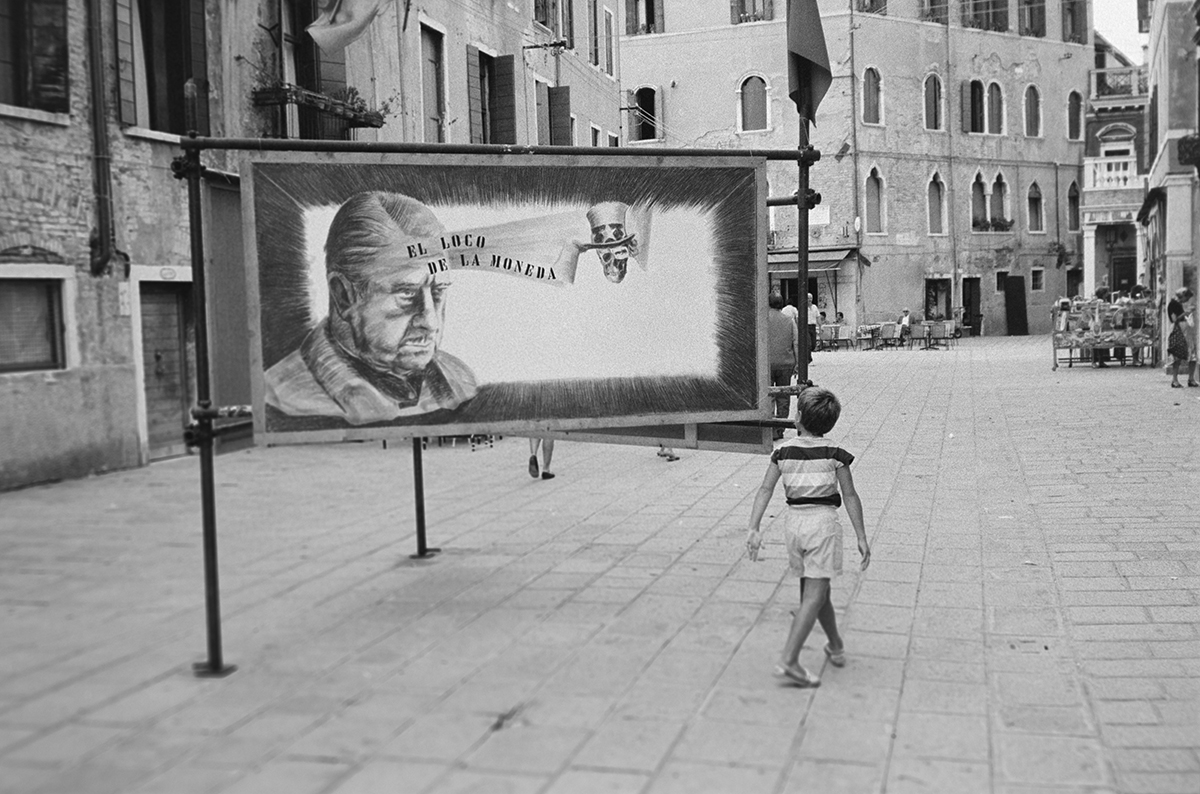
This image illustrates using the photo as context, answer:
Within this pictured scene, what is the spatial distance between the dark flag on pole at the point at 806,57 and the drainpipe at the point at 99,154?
8.67 m

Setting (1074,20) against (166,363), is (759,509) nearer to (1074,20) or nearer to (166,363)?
(166,363)

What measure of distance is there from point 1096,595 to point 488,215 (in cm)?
385

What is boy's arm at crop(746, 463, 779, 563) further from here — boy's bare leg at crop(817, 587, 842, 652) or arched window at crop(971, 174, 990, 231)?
arched window at crop(971, 174, 990, 231)

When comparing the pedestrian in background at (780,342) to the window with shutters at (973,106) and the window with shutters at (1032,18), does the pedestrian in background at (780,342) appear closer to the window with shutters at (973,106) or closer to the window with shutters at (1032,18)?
the window with shutters at (973,106)

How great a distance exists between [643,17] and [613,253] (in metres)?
43.4

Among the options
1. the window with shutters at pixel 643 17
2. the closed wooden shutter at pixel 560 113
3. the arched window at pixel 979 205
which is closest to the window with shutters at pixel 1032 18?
the arched window at pixel 979 205

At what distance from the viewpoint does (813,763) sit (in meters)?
4.43

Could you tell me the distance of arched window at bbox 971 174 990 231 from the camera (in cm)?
4831

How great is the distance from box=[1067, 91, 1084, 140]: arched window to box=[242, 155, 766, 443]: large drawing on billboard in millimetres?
49162

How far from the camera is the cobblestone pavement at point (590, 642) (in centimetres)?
440

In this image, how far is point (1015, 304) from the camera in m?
49.4

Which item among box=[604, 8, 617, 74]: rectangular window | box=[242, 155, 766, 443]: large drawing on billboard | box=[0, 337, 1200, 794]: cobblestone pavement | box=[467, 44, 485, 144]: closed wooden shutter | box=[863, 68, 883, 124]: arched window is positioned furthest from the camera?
box=[863, 68, 883, 124]: arched window

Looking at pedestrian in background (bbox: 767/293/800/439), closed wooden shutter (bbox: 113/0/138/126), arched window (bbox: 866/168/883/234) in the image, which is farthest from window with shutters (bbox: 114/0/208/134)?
arched window (bbox: 866/168/883/234)

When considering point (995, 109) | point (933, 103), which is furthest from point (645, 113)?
point (995, 109)
